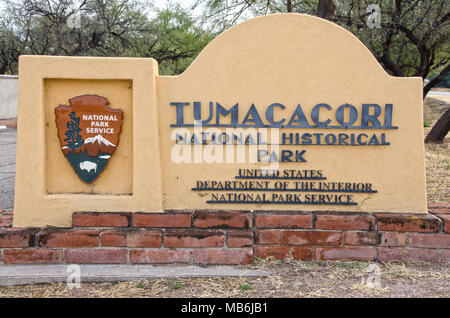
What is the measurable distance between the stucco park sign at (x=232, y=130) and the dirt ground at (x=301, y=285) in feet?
1.43

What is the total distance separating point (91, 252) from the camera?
318 centimetres

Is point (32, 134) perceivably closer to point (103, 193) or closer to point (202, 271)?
point (103, 193)

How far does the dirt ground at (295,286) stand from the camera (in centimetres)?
285

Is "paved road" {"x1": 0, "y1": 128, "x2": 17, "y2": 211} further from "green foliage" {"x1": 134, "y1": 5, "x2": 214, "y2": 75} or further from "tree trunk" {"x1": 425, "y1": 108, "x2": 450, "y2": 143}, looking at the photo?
"tree trunk" {"x1": 425, "y1": 108, "x2": 450, "y2": 143}

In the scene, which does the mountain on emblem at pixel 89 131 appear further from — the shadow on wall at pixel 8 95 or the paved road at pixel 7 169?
the shadow on wall at pixel 8 95

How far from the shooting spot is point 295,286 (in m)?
2.92

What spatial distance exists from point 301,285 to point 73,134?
197cm

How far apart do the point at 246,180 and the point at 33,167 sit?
1.59 metres

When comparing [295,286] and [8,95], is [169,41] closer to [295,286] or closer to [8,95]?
[8,95]

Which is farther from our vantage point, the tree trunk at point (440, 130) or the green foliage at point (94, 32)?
the green foliage at point (94, 32)

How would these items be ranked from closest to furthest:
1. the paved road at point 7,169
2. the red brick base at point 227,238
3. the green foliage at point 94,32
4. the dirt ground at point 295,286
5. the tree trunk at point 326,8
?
the dirt ground at point 295,286 → the red brick base at point 227,238 → the paved road at point 7,169 → the tree trunk at point 326,8 → the green foliage at point 94,32

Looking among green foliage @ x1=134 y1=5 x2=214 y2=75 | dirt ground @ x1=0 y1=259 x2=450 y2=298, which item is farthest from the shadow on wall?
dirt ground @ x1=0 y1=259 x2=450 y2=298

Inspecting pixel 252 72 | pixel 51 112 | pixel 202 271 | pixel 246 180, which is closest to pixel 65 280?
pixel 202 271

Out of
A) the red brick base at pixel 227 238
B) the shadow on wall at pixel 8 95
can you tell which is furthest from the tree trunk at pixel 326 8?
the shadow on wall at pixel 8 95
